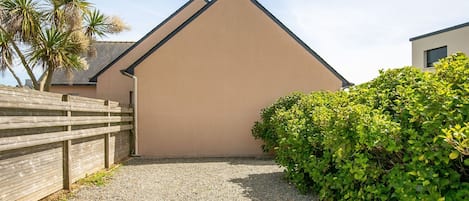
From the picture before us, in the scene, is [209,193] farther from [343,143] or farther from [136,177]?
[343,143]

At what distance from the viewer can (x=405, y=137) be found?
9.32 feet

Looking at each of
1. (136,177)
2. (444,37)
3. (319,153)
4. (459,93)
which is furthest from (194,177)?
(444,37)

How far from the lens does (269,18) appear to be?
12109 millimetres

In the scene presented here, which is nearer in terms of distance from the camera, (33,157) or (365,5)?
(33,157)

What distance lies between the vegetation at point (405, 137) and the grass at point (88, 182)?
4.21m

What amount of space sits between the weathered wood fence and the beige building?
3.00 m

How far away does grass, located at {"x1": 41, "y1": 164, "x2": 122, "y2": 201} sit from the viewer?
587 centimetres

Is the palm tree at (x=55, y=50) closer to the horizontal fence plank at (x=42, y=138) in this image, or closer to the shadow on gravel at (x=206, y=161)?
the shadow on gravel at (x=206, y=161)

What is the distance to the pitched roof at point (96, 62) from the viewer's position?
17625mm

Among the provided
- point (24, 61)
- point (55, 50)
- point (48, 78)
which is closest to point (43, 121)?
point (55, 50)

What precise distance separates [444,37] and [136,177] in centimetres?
2351

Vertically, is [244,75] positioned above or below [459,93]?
above

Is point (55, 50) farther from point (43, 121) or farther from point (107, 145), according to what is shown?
point (43, 121)

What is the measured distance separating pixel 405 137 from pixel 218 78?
9267 millimetres
